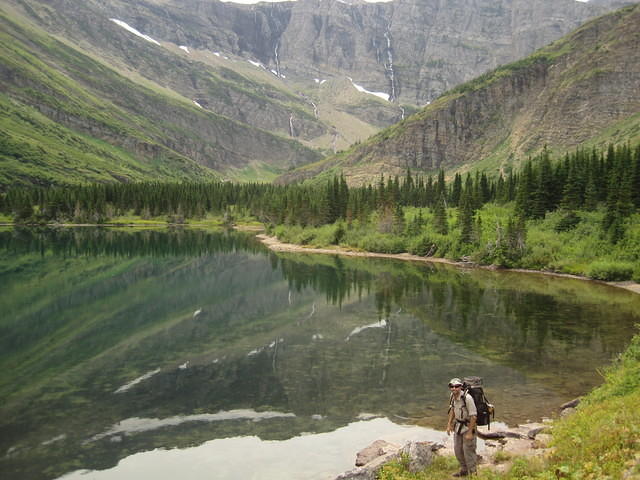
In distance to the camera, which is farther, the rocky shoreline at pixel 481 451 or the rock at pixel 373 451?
the rock at pixel 373 451

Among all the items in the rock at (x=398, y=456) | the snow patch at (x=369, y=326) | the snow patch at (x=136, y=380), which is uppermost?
the rock at (x=398, y=456)

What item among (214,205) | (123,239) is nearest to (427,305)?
(123,239)

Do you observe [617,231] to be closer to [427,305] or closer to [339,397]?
[427,305]

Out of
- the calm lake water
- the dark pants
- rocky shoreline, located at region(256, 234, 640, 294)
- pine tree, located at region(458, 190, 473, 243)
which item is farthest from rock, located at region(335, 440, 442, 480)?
pine tree, located at region(458, 190, 473, 243)

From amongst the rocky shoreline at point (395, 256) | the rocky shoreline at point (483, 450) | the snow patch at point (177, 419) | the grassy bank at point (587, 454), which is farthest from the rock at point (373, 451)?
the rocky shoreline at point (395, 256)

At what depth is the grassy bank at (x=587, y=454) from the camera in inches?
451

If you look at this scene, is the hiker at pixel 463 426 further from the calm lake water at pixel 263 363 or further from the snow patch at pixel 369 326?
the snow patch at pixel 369 326

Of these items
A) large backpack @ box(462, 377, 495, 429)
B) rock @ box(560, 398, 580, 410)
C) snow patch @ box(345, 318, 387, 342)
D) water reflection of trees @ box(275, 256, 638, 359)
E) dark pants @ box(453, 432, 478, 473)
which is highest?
large backpack @ box(462, 377, 495, 429)

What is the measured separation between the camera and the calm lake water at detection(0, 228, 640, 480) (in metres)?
19.8

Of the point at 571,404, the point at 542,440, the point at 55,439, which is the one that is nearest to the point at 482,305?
the point at 571,404

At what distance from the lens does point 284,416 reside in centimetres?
2300

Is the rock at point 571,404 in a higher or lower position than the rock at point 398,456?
lower

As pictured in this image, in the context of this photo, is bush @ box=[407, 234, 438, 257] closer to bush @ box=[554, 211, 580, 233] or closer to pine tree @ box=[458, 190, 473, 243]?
pine tree @ box=[458, 190, 473, 243]

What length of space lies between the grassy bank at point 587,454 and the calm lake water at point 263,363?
14.5 ft
